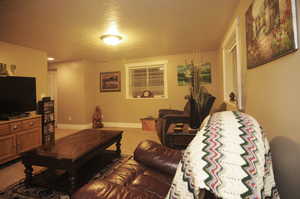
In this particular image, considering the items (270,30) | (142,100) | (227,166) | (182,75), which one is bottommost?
(227,166)

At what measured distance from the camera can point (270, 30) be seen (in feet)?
3.85

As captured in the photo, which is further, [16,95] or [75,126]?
[75,126]

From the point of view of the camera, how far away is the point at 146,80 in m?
5.27

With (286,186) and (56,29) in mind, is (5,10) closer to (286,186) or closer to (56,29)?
(56,29)

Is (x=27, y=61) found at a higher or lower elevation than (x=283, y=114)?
higher

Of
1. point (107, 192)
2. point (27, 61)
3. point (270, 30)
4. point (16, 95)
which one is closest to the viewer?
point (107, 192)

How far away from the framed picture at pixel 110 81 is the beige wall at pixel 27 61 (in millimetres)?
1808

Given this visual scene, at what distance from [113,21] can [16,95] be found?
2292 mm

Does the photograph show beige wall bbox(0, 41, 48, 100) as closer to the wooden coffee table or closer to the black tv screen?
the black tv screen

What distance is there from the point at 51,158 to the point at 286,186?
2.05m

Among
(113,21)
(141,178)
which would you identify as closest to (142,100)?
(113,21)

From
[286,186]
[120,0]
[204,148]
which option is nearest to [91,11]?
[120,0]

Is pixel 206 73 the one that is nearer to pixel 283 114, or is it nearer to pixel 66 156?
pixel 283 114

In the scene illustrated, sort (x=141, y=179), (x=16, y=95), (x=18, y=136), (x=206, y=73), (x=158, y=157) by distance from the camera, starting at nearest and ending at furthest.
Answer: (x=141, y=179), (x=158, y=157), (x=18, y=136), (x=16, y=95), (x=206, y=73)
